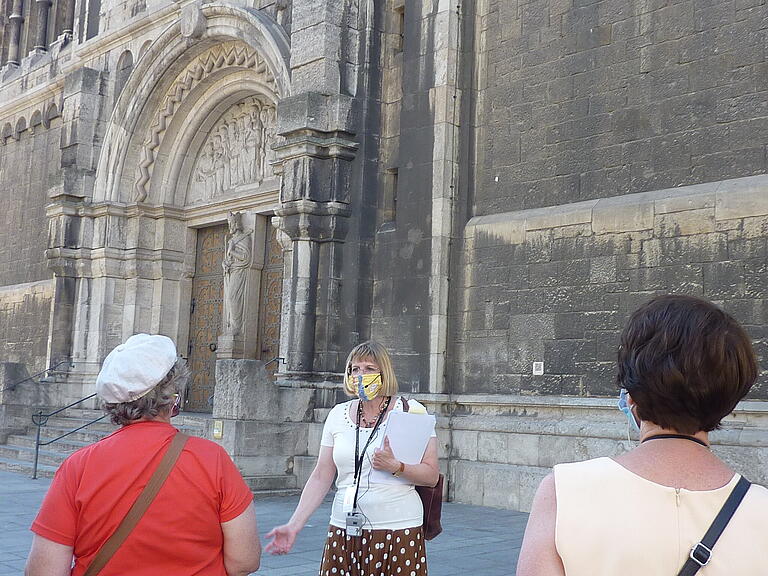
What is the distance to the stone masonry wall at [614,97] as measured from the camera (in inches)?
356

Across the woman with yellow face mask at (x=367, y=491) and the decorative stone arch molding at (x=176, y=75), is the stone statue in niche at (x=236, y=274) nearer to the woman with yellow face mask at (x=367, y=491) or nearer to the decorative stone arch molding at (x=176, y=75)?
the decorative stone arch molding at (x=176, y=75)

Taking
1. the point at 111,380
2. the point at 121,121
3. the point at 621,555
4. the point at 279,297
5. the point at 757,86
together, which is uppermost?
the point at 121,121

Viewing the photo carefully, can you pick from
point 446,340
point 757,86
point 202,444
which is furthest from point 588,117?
point 202,444

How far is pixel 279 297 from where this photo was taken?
1507cm

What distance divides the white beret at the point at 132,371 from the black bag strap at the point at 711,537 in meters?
1.58

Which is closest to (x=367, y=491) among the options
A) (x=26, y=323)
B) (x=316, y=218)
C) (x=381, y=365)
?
(x=381, y=365)

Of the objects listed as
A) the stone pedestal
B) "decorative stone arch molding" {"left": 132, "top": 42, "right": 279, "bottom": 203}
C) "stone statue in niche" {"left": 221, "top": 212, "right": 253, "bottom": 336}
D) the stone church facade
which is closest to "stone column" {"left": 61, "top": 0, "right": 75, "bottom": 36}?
the stone church facade

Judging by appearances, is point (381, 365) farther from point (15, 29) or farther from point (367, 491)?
point (15, 29)

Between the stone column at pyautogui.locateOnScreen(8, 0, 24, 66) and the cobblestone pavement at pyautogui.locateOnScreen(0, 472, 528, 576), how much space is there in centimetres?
1406

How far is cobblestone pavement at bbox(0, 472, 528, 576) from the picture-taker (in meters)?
6.87

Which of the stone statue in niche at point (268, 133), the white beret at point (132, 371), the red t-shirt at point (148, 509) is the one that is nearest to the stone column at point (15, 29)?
the stone statue in niche at point (268, 133)

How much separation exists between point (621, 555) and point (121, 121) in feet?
53.8

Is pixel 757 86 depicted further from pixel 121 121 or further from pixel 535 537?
pixel 121 121

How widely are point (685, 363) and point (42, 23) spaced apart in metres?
22.0
